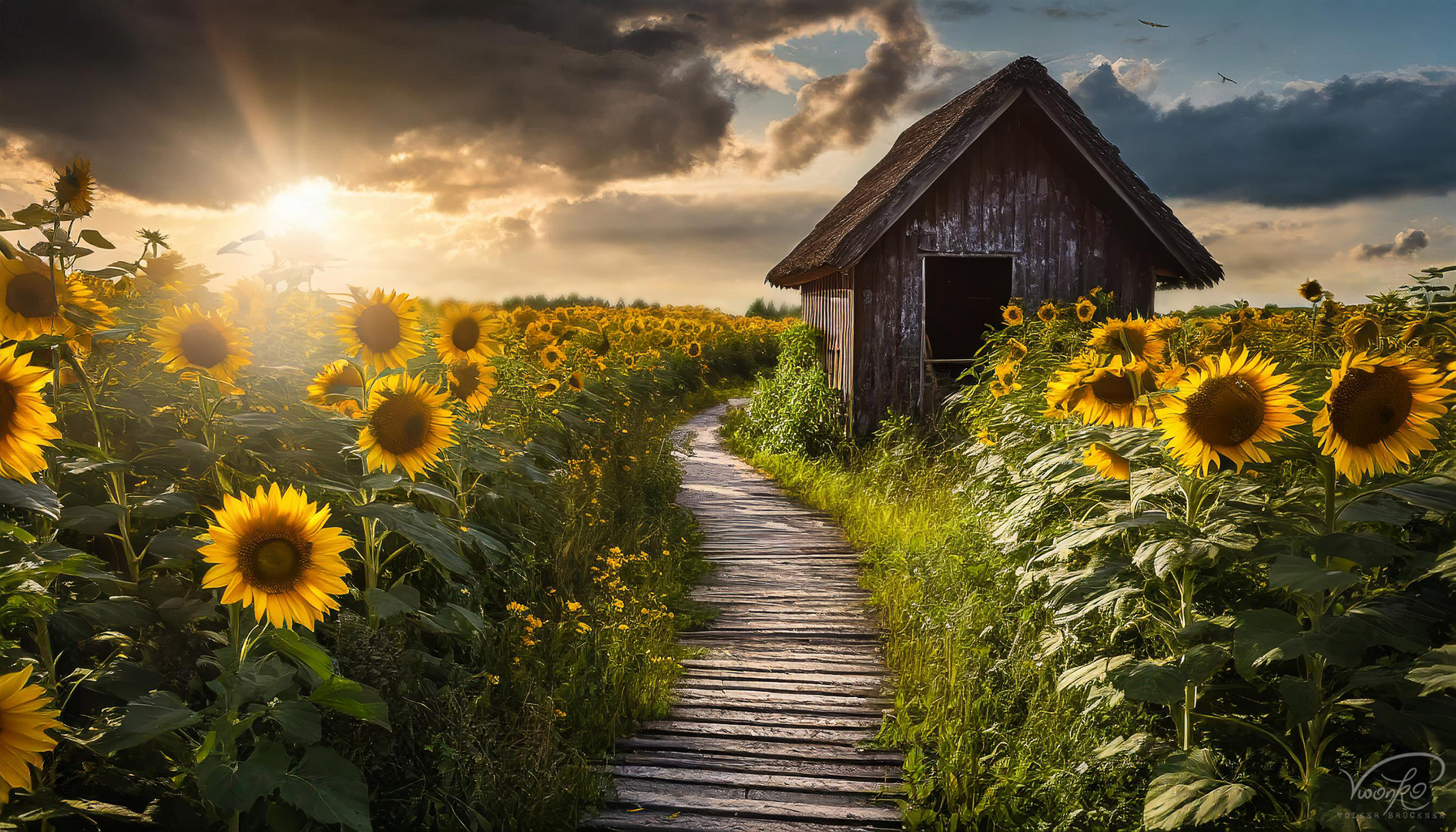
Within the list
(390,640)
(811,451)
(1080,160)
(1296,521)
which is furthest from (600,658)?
(1080,160)

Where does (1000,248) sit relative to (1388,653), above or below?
above

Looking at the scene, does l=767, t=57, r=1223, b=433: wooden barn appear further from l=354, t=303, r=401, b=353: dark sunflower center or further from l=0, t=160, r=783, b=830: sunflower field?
l=354, t=303, r=401, b=353: dark sunflower center

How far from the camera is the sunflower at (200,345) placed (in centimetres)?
240

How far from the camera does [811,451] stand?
1096cm

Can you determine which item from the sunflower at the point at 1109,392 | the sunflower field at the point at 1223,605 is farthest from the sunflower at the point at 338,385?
the sunflower at the point at 1109,392

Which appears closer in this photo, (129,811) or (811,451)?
(129,811)

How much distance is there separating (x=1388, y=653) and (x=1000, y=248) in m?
8.32

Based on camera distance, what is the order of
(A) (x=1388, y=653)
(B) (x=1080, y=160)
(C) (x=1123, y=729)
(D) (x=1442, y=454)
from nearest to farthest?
(D) (x=1442, y=454), (A) (x=1388, y=653), (C) (x=1123, y=729), (B) (x=1080, y=160)

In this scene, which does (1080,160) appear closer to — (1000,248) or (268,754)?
(1000,248)

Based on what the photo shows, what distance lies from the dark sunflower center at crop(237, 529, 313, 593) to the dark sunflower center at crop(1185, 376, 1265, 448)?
222 cm

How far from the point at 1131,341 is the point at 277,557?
3.07 m

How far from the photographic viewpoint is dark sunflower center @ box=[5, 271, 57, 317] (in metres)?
2.18

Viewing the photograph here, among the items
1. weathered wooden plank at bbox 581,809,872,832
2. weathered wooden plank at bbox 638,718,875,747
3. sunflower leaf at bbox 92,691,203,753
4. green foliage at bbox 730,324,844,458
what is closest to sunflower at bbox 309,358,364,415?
sunflower leaf at bbox 92,691,203,753

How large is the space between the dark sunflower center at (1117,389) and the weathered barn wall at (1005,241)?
7334 millimetres
